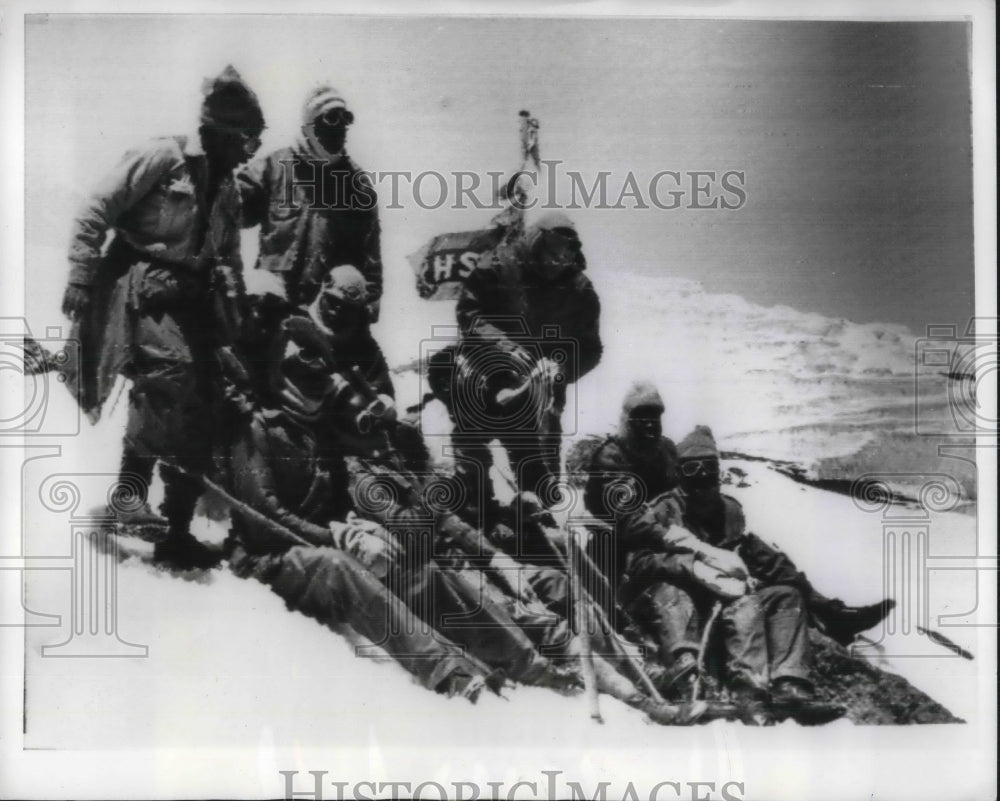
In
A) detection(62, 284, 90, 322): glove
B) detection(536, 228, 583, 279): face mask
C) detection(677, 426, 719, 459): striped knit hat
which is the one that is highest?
detection(536, 228, 583, 279): face mask

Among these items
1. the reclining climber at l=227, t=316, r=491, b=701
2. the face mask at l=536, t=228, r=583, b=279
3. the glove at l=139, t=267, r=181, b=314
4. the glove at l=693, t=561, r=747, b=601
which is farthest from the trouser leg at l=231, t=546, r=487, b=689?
the face mask at l=536, t=228, r=583, b=279

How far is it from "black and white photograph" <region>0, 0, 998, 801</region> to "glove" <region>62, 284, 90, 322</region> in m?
0.02

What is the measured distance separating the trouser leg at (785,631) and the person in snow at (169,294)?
83.6 inches

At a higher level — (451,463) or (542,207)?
(542,207)

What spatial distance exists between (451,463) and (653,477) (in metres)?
0.77

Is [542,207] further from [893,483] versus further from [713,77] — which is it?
[893,483]

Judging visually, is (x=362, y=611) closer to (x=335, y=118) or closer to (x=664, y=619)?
(x=664, y=619)

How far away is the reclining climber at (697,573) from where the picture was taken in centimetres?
348

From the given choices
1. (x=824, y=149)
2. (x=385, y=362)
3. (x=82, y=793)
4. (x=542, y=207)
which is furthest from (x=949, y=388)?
(x=82, y=793)

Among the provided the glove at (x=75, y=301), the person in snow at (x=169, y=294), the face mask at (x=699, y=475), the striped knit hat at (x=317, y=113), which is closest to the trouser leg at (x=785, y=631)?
the face mask at (x=699, y=475)

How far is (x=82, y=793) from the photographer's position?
3479 mm

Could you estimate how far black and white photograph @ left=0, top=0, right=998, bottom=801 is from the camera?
3.46 metres

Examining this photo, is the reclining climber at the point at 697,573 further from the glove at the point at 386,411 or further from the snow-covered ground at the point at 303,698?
the glove at the point at 386,411

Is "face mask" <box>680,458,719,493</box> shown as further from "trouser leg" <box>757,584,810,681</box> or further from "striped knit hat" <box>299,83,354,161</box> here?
"striped knit hat" <box>299,83,354,161</box>
